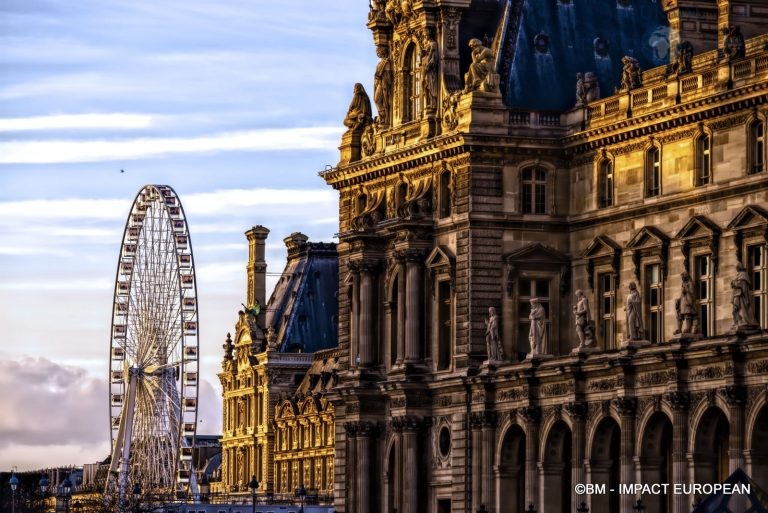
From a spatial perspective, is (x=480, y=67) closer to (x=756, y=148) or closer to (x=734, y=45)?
(x=734, y=45)

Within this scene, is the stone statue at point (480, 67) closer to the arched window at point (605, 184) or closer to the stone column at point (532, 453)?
the arched window at point (605, 184)

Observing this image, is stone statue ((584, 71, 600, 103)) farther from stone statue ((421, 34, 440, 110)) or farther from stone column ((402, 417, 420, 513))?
stone column ((402, 417, 420, 513))

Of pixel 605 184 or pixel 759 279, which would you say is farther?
pixel 605 184

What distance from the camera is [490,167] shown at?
425ft

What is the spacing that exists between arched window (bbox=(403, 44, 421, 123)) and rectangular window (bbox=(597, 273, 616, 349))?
13.8 metres

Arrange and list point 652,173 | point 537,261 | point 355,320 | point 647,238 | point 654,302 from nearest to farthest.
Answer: point 647,238 < point 654,302 < point 652,173 < point 537,261 < point 355,320

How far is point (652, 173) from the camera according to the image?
123250mm

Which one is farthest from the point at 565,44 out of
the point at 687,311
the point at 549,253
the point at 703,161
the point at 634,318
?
the point at 687,311

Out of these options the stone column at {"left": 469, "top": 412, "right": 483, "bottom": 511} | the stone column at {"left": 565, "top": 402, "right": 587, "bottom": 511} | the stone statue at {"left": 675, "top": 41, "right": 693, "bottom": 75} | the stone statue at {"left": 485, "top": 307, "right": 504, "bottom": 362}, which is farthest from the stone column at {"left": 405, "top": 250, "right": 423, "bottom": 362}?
the stone statue at {"left": 675, "top": 41, "right": 693, "bottom": 75}

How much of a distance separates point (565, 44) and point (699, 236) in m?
18.1

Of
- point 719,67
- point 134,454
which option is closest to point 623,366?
point 719,67

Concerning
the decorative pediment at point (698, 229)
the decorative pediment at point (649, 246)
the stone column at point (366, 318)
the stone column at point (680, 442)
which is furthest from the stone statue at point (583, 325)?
the stone column at point (366, 318)

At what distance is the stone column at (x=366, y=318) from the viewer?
136 m

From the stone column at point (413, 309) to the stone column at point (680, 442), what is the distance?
858 inches
